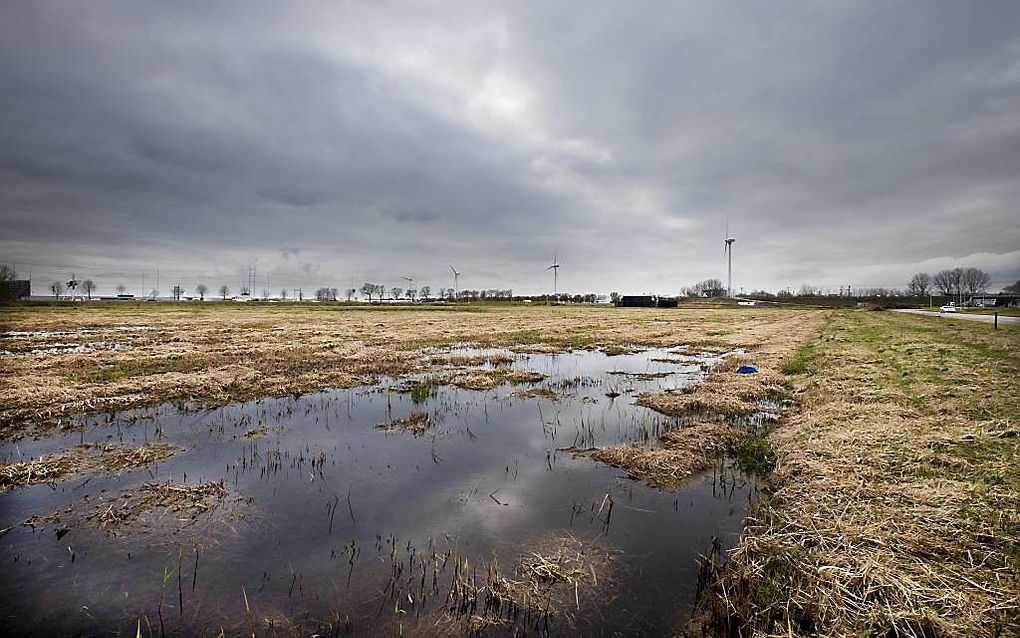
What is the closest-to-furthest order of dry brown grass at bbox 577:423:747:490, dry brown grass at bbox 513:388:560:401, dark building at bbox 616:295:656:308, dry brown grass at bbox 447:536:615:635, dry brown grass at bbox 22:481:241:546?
1. dry brown grass at bbox 447:536:615:635
2. dry brown grass at bbox 22:481:241:546
3. dry brown grass at bbox 577:423:747:490
4. dry brown grass at bbox 513:388:560:401
5. dark building at bbox 616:295:656:308

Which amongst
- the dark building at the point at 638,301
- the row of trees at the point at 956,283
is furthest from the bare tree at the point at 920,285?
the dark building at the point at 638,301

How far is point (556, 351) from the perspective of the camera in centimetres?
3256

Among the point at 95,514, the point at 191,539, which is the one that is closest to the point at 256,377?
the point at 95,514

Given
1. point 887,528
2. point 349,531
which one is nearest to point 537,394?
point 349,531

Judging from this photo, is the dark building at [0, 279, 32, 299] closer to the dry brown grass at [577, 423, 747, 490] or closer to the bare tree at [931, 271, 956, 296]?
the dry brown grass at [577, 423, 747, 490]

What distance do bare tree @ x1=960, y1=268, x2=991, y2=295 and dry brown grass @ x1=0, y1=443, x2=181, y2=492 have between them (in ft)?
771

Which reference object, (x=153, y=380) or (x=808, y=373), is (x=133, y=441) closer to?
(x=153, y=380)

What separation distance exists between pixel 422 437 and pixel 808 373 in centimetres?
1888

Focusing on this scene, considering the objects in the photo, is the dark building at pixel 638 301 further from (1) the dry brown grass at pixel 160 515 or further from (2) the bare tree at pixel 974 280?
(1) the dry brown grass at pixel 160 515

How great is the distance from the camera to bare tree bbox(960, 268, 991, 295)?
166 meters

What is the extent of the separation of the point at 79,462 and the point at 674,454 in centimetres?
1355

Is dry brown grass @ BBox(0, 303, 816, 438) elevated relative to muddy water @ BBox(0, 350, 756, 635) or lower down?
elevated

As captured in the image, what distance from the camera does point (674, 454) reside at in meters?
10.4

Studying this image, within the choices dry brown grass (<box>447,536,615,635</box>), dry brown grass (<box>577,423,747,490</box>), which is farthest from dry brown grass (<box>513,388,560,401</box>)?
dry brown grass (<box>447,536,615,635</box>)
